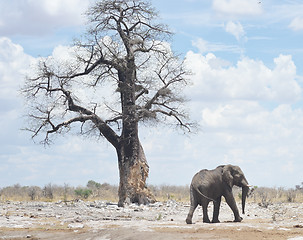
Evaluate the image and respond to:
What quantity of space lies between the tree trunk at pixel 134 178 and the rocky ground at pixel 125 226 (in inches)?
77.5

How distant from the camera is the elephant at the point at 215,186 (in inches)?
776

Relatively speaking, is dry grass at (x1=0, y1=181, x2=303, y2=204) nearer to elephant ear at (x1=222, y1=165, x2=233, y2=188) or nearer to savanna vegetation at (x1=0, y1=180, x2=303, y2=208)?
savanna vegetation at (x1=0, y1=180, x2=303, y2=208)

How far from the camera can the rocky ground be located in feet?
51.7

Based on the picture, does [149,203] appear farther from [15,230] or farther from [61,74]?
[15,230]

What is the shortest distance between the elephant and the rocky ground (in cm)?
63

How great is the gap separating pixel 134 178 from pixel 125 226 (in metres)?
10.8

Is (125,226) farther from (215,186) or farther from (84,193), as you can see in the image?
(84,193)

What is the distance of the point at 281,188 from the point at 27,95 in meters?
24.4

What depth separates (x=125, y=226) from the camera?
1794 cm

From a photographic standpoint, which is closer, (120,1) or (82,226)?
(82,226)

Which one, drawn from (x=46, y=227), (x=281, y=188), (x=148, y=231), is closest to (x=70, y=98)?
(x=46, y=227)

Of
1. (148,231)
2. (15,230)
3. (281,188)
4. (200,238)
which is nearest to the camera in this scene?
(200,238)

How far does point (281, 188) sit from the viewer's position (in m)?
45.0

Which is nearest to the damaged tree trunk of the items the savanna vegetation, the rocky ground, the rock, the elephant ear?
the rocky ground
